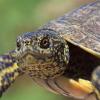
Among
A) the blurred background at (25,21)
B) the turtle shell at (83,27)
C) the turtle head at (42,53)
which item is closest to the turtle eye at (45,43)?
the turtle head at (42,53)

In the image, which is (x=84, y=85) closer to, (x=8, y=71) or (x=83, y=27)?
(x=83, y=27)

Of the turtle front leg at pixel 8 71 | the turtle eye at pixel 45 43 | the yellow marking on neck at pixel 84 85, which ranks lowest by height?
the yellow marking on neck at pixel 84 85

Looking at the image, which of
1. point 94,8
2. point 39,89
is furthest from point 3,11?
A: point 94,8

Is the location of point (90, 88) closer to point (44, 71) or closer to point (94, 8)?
point (44, 71)

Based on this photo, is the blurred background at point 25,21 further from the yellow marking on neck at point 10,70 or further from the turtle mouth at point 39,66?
the turtle mouth at point 39,66

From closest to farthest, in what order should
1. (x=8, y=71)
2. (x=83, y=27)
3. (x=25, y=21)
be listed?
(x=83, y=27)
(x=8, y=71)
(x=25, y=21)

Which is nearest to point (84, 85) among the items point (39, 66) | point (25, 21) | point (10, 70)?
point (39, 66)

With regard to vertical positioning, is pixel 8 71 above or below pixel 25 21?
below
